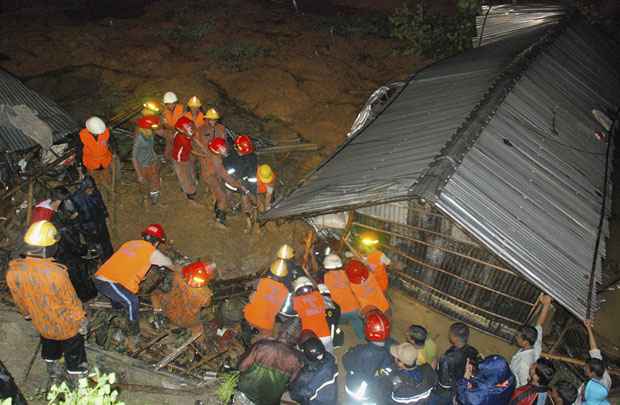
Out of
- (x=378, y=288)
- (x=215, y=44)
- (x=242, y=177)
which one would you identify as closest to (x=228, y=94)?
(x=215, y=44)

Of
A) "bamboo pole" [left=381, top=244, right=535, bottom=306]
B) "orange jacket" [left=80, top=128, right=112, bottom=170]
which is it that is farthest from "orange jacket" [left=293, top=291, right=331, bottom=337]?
"orange jacket" [left=80, top=128, right=112, bottom=170]

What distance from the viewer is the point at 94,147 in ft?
26.5

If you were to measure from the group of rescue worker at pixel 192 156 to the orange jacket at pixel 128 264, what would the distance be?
2.52 meters

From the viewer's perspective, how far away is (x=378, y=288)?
6.35 m

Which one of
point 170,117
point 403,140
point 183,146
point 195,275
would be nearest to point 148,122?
point 183,146

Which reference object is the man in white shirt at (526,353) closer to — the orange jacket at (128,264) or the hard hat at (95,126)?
the orange jacket at (128,264)

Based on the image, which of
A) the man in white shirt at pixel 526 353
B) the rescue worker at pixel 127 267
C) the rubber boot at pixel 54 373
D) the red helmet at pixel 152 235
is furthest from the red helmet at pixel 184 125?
the man in white shirt at pixel 526 353

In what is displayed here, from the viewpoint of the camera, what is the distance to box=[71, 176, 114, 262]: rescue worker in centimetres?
676

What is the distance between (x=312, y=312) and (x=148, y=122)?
4833 millimetres

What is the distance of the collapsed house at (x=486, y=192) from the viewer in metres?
5.97

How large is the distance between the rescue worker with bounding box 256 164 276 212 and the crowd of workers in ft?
0.09

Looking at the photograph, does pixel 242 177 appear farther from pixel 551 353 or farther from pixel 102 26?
pixel 102 26

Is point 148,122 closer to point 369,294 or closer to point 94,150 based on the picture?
point 94,150

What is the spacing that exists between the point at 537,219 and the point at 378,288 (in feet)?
8.53
